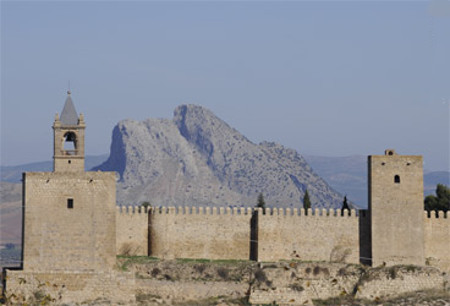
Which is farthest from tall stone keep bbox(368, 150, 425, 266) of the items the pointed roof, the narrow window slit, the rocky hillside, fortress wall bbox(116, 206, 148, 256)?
the rocky hillside

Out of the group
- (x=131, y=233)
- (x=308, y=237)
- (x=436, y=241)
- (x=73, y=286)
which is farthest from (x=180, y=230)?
(x=436, y=241)

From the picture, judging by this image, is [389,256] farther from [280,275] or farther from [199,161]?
[199,161]

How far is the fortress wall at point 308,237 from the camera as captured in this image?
53969 millimetres

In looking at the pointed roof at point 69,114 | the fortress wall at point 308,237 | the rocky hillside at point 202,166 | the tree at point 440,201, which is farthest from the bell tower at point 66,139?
the rocky hillside at point 202,166

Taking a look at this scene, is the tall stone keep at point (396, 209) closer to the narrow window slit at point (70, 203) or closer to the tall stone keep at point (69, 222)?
the tall stone keep at point (69, 222)

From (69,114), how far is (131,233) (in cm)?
643

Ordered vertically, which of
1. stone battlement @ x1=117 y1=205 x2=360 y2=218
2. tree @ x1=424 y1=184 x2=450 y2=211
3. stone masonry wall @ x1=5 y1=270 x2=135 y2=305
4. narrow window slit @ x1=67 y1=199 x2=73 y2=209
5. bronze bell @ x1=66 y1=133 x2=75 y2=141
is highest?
bronze bell @ x1=66 y1=133 x2=75 y2=141

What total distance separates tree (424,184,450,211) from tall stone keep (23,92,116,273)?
2007cm

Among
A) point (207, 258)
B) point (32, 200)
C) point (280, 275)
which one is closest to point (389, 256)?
point (280, 275)

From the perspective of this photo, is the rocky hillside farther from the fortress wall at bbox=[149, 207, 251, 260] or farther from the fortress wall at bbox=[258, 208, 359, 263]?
the fortress wall at bbox=[258, 208, 359, 263]

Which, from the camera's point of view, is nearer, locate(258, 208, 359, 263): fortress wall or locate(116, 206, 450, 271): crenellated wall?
locate(116, 206, 450, 271): crenellated wall

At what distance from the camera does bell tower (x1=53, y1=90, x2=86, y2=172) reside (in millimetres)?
53344

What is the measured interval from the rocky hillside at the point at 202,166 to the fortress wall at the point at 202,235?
77.3 metres

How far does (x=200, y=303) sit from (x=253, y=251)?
18.0ft
